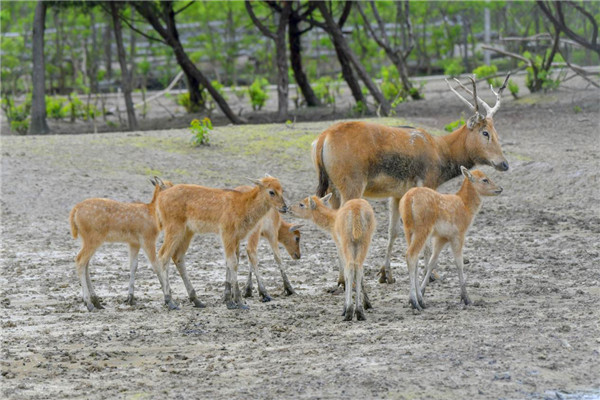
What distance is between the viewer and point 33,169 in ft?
49.6

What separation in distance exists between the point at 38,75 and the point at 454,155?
37.1ft

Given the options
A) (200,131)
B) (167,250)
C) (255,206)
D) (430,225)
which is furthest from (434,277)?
(200,131)

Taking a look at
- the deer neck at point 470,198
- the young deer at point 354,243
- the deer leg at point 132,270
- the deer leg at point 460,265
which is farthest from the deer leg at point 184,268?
the deer neck at point 470,198

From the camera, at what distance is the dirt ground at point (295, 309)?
6.76m

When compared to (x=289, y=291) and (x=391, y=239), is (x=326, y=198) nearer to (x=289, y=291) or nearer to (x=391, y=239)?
(x=289, y=291)

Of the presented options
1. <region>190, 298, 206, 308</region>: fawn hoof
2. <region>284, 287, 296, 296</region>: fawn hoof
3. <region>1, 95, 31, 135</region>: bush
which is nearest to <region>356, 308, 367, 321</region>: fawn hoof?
<region>284, 287, 296, 296</region>: fawn hoof

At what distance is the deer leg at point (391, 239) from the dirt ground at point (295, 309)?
0.48 ft

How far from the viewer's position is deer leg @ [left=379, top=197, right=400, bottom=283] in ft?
33.8

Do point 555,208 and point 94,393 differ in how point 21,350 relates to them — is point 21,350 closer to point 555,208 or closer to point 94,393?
Answer: point 94,393

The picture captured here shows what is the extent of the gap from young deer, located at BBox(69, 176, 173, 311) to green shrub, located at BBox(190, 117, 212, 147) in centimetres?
→ 772

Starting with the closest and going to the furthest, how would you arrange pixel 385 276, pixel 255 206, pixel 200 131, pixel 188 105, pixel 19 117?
pixel 255 206, pixel 385 276, pixel 200 131, pixel 19 117, pixel 188 105

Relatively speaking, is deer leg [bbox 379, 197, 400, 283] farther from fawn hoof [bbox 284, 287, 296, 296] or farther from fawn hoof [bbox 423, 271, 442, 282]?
fawn hoof [bbox 284, 287, 296, 296]

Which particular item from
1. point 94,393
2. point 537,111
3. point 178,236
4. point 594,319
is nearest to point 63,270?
point 178,236

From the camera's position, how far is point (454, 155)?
11422 millimetres
